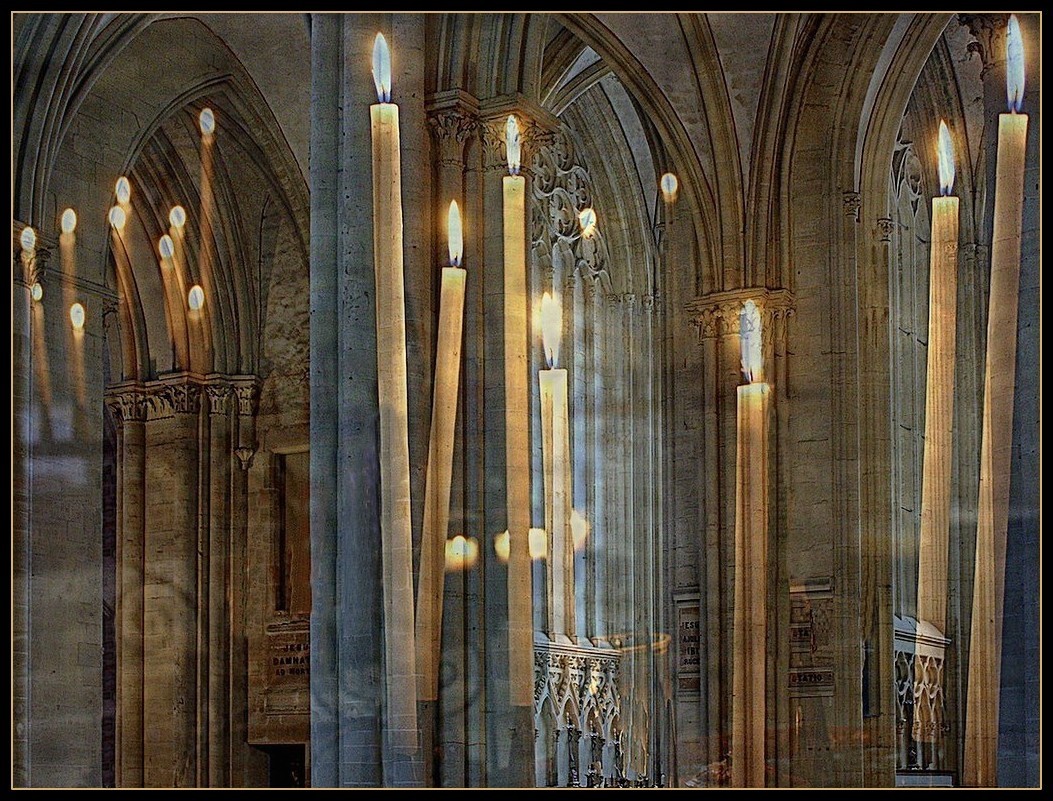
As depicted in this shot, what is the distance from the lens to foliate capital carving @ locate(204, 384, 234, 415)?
2394cm

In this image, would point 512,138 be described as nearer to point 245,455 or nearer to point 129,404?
point 245,455

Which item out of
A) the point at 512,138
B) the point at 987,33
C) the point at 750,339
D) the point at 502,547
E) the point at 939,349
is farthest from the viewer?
the point at 750,339

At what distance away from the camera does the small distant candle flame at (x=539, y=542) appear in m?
23.3

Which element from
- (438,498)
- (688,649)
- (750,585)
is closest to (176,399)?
(688,649)

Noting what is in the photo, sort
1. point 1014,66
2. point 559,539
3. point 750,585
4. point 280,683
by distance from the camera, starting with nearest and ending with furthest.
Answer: point 1014,66
point 750,585
point 280,683
point 559,539

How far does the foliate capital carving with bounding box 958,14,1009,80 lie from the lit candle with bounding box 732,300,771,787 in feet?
19.1

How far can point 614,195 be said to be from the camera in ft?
82.6

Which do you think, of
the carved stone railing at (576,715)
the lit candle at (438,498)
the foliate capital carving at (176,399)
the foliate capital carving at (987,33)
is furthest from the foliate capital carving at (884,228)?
the foliate capital carving at (176,399)

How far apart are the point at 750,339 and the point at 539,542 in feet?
15.7

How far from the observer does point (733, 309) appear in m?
20.2

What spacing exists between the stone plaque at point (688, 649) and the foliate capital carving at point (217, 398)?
656 cm

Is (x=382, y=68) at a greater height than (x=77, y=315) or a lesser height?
greater

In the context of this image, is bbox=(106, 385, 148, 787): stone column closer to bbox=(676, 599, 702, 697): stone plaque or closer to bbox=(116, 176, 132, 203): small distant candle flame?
bbox=(116, 176, 132, 203): small distant candle flame

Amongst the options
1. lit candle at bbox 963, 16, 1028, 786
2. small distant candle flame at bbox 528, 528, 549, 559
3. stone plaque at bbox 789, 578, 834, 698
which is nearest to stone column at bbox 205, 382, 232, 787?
small distant candle flame at bbox 528, 528, 549, 559
